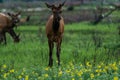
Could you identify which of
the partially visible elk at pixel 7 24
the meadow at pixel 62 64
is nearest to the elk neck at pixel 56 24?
the meadow at pixel 62 64

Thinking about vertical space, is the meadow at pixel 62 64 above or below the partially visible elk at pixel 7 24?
above

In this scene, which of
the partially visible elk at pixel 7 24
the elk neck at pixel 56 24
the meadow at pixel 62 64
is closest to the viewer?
the meadow at pixel 62 64

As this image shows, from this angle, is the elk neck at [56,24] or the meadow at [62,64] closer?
the meadow at [62,64]

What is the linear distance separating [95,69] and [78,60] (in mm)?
3684

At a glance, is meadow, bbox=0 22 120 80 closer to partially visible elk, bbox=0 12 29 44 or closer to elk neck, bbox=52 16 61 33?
elk neck, bbox=52 16 61 33

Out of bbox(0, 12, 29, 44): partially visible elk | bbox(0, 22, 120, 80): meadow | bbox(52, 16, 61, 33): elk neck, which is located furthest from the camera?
bbox(0, 12, 29, 44): partially visible elk

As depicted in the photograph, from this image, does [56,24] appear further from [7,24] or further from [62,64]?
[7,24]

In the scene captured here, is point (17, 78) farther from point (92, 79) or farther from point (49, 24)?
point (49, 24)

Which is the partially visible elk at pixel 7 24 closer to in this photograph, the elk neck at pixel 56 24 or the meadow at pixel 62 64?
the meadow at pixel 62 64

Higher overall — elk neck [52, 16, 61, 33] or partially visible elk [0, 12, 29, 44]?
elk neck [52, 16, 61, 33]

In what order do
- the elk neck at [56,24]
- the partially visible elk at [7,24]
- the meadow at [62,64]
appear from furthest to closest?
the partially visible elk at [7,24] → the elk neck at [56,24] → the meadow at [62,64]

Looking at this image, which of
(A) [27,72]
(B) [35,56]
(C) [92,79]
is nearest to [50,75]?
(A) [27,72]

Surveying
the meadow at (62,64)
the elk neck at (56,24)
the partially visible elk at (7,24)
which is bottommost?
the partially visible elk at (7,24)

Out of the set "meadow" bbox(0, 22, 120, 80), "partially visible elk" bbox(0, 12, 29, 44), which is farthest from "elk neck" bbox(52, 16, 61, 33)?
"partially visible elk" bbox(0, 12, 29, 44)
